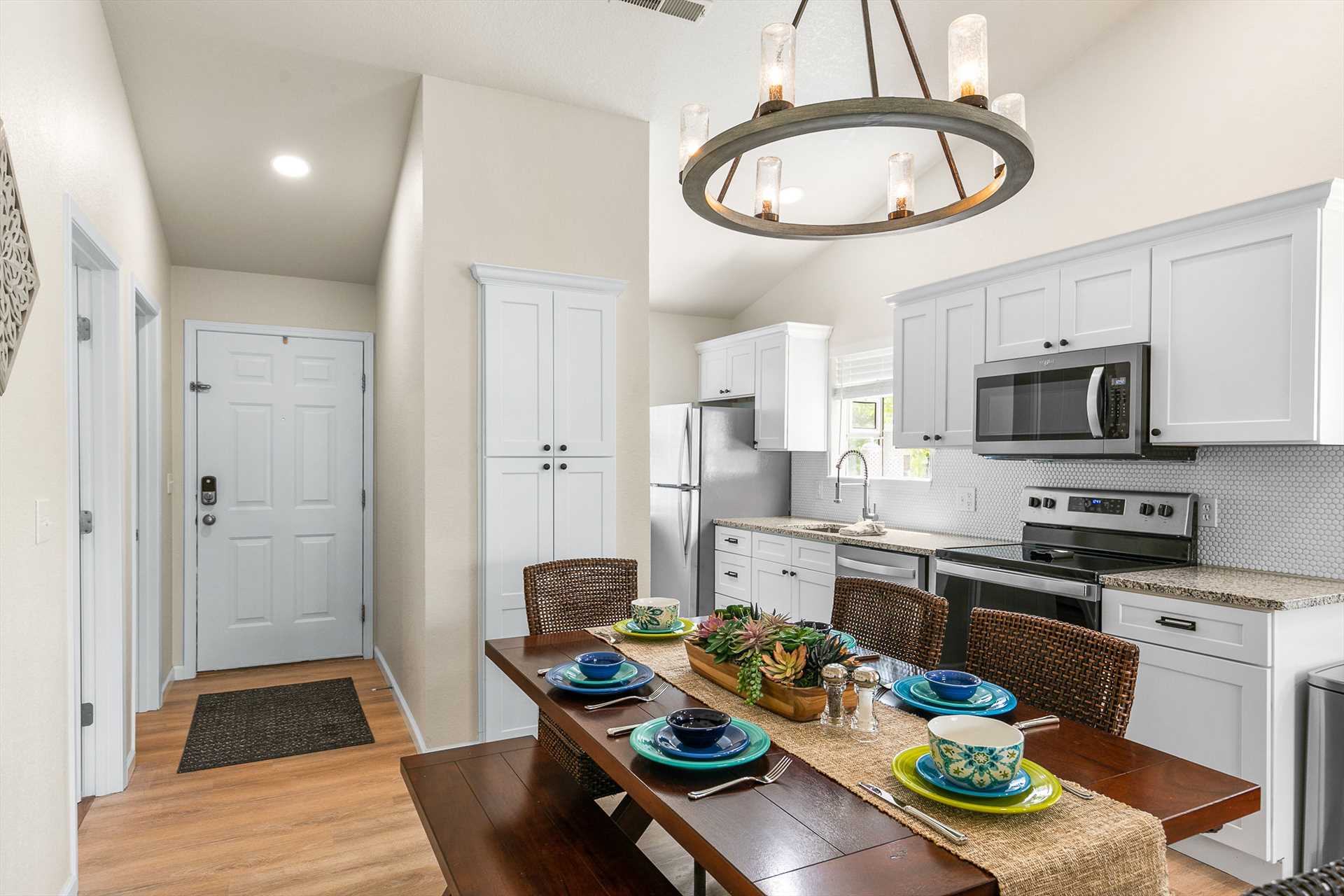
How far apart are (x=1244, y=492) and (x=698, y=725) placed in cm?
258

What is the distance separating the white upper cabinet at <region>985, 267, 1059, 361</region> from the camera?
3301mm

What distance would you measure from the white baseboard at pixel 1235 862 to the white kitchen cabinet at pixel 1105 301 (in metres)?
1.74

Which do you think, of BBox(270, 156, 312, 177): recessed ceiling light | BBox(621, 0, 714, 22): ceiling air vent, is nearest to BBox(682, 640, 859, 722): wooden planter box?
BBox(621, 0, 714, 22): ceiling air vent

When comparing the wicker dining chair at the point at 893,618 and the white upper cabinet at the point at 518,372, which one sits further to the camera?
the white upper cabinet at the point at 518,372

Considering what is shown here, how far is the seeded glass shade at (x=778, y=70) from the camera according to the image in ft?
5.21

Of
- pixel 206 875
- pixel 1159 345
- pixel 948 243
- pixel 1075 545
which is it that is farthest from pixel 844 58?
pixel 206 875

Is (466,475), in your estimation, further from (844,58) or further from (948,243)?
(948,243)

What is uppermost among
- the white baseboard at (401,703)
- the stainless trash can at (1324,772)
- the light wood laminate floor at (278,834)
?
the stainless trash can at (1324,772)

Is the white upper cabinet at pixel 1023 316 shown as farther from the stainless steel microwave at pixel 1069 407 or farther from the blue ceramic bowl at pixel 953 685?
the blue ceramic bowl at pixel 953 685

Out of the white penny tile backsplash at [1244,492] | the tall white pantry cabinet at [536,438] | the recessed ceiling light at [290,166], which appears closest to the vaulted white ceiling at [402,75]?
the recessed ceiling light at [290,166]

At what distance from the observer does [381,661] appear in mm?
4633

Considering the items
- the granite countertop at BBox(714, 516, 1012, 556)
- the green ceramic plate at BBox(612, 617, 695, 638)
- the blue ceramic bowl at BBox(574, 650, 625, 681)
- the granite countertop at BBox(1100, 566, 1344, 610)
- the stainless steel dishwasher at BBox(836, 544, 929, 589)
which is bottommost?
the stainless steel dishwasher at BBox(836, 544, 929, 589)

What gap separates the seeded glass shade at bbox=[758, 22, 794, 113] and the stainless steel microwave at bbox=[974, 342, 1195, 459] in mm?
2062

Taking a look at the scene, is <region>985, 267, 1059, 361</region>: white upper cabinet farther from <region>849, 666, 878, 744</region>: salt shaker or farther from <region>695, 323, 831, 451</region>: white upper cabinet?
<region>849, 666, 878, 744</region>: salt shaker
